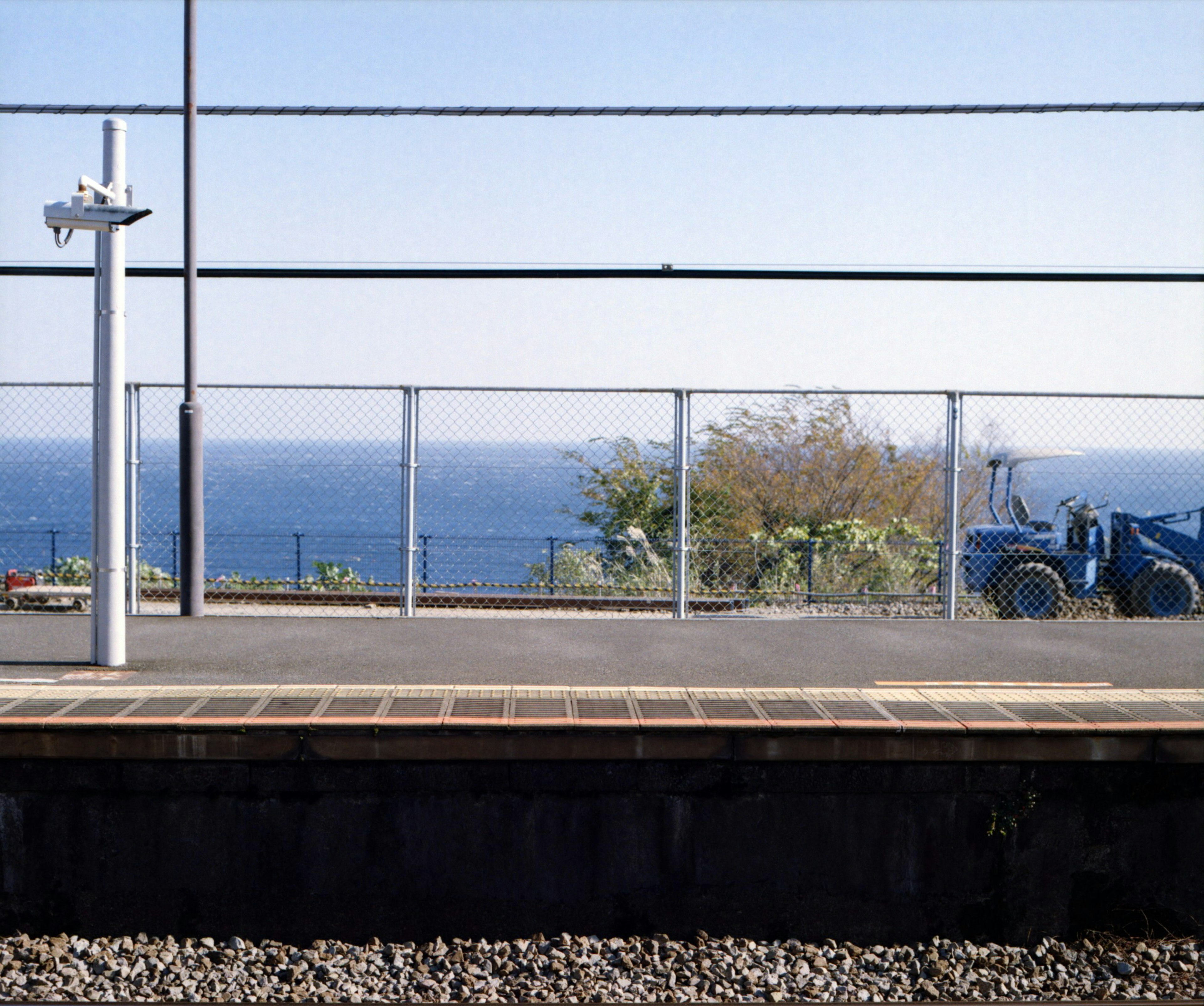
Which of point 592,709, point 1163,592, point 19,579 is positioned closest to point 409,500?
point 592,709

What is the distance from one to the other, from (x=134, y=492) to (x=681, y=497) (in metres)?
4.76

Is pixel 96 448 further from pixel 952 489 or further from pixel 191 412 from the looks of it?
pixel 952 489

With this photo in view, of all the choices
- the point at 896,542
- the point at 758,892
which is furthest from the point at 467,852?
the point at 896,542

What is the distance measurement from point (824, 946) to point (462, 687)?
223 cm

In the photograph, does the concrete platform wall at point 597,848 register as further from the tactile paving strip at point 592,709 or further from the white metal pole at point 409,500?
the white metal pole at point 409,500

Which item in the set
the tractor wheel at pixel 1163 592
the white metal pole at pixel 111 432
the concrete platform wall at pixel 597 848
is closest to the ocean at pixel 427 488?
the tractor wheel at pixel 1163 592

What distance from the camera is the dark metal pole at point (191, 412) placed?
935 cm

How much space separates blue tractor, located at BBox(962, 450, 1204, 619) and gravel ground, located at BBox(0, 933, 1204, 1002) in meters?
6.70

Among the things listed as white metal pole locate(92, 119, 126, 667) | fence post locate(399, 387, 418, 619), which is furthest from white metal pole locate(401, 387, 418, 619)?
white metal pole locate(92, 119, 126, 667)

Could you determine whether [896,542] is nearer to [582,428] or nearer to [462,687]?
[582,428]

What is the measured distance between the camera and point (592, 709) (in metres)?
5.41

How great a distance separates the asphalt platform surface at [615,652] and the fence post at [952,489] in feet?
1.66

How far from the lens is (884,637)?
28.5 feet

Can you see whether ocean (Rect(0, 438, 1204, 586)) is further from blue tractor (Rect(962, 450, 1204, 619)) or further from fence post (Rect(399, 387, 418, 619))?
blue tractor (Rect(962, 450, 1204, 619))
